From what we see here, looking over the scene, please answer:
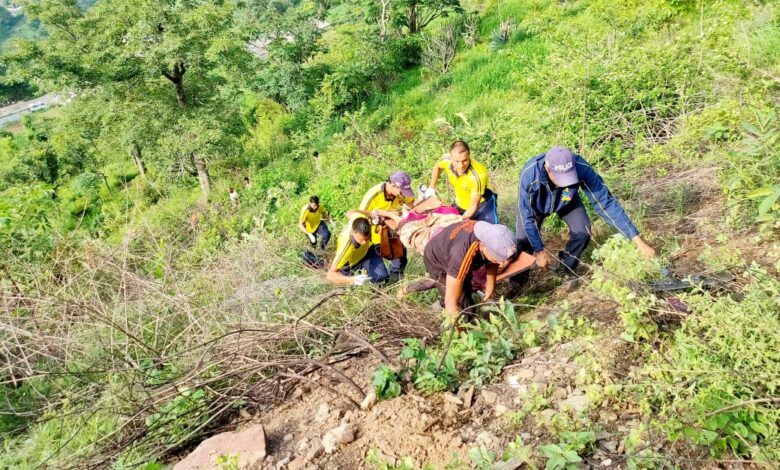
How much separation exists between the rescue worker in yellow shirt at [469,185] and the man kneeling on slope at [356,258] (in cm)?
89

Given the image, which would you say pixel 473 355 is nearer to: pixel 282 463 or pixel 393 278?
pixel 282 463

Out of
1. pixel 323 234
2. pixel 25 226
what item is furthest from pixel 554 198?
pixel 25 226

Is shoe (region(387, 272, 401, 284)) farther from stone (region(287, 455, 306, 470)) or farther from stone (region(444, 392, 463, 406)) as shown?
stone (region(287, 455, 306, 470))

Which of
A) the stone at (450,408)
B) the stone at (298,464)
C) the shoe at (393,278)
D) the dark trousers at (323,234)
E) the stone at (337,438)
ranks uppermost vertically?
the stone at (450,408)

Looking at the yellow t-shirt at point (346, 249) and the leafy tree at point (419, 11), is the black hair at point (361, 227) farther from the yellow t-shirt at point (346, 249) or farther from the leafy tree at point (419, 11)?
the leafy tree at point (419, 11)

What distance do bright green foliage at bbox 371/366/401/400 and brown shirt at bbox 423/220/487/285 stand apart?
80 centimetres

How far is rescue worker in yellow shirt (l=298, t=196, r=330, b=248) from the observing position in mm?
6676

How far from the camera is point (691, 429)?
176 cm

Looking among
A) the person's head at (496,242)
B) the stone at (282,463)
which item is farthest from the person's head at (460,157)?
the stone at (282,463)

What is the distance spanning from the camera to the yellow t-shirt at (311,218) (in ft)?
21.9

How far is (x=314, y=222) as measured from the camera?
22.3ft

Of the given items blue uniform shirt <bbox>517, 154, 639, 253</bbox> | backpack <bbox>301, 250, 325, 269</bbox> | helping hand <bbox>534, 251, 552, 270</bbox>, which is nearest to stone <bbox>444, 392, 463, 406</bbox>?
helping hand <bbox>534, 251, 552, 270</bbox>

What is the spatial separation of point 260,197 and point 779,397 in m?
11.6

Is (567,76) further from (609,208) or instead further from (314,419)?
(314,419)
